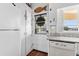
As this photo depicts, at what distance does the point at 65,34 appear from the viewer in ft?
4.77

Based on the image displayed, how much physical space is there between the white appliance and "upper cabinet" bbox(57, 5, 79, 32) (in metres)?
0.36

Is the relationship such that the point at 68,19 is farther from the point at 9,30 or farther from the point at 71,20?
the point at 9,30

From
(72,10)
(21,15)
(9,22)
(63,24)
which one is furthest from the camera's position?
(63,24)

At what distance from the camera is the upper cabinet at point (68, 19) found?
1354mm

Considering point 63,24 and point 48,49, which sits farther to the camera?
point 63,24

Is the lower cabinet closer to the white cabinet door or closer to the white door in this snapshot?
the white cabinet door

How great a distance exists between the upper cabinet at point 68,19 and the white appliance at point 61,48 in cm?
36

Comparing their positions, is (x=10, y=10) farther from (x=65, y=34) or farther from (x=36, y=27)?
(x=65, y=34)

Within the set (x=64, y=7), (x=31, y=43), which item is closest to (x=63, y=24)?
(x=64, y=7)

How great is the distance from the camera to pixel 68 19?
55.4 inches

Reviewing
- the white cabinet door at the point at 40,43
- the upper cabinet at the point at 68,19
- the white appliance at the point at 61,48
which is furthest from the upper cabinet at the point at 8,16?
the upper cabinet at the point at 68,19

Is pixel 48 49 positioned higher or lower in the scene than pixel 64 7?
lower

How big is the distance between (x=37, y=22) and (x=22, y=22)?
0.20 metres

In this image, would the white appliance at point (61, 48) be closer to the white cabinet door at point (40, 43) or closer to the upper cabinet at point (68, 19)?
the white cabinet door at point (40, 43)
